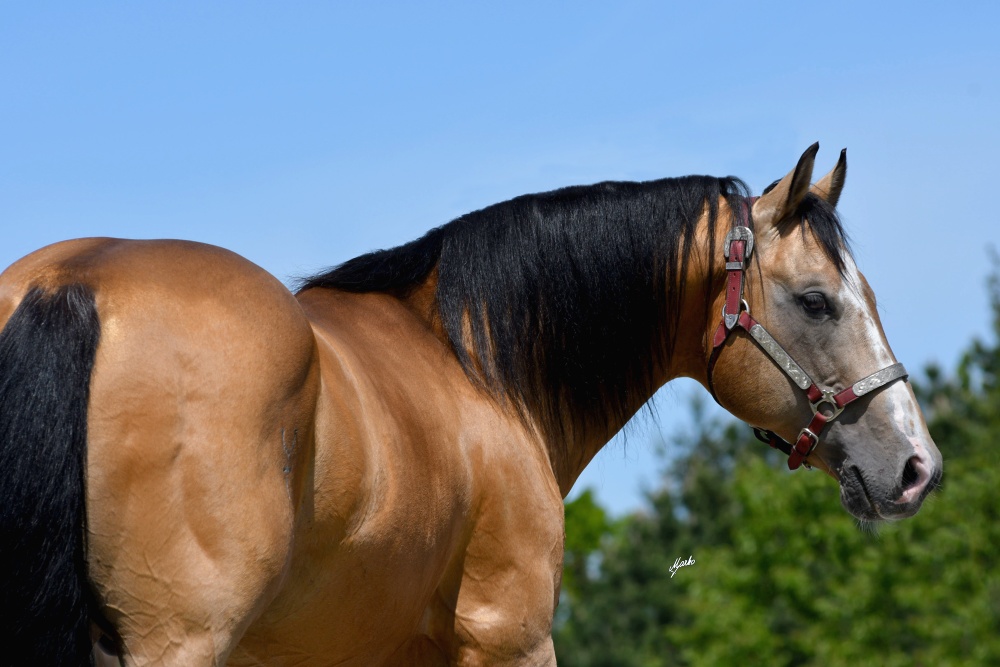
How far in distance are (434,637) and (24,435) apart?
1909mm

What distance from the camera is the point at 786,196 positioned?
15.1 ft

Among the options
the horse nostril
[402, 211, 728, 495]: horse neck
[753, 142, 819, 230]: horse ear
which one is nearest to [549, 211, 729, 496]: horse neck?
[402, 211, 728, 495]: horse neck

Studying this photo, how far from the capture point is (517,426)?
4.28m

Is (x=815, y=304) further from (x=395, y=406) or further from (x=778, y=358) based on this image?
(x=395, y=406)

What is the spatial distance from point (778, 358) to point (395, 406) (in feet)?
5.89

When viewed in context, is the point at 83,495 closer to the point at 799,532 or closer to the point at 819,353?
the point at 819,353

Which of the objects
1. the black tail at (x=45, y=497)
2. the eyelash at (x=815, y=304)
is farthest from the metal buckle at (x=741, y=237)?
the black tail at (x=45, y=497)

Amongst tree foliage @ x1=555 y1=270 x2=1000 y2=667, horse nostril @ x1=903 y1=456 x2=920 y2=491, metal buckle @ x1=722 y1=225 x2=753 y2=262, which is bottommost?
tree foliage @ x1=555 y1=270 x2=1000 y2=667

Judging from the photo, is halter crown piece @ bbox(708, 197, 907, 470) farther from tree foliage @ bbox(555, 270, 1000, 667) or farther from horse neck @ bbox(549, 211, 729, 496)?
tree foliage @ bbox(555, 270, 1000, 667)

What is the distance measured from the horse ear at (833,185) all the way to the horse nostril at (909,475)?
1266 millimetres

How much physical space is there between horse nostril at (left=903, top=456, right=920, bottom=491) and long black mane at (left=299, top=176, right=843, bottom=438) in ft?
3.10

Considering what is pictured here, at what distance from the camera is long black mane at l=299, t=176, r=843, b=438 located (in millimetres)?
Answer: 4445

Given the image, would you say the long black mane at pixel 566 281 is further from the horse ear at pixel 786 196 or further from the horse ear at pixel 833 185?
the horse ear at pixel 833 185

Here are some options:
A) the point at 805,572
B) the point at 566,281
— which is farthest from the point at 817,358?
the point at 805,572
